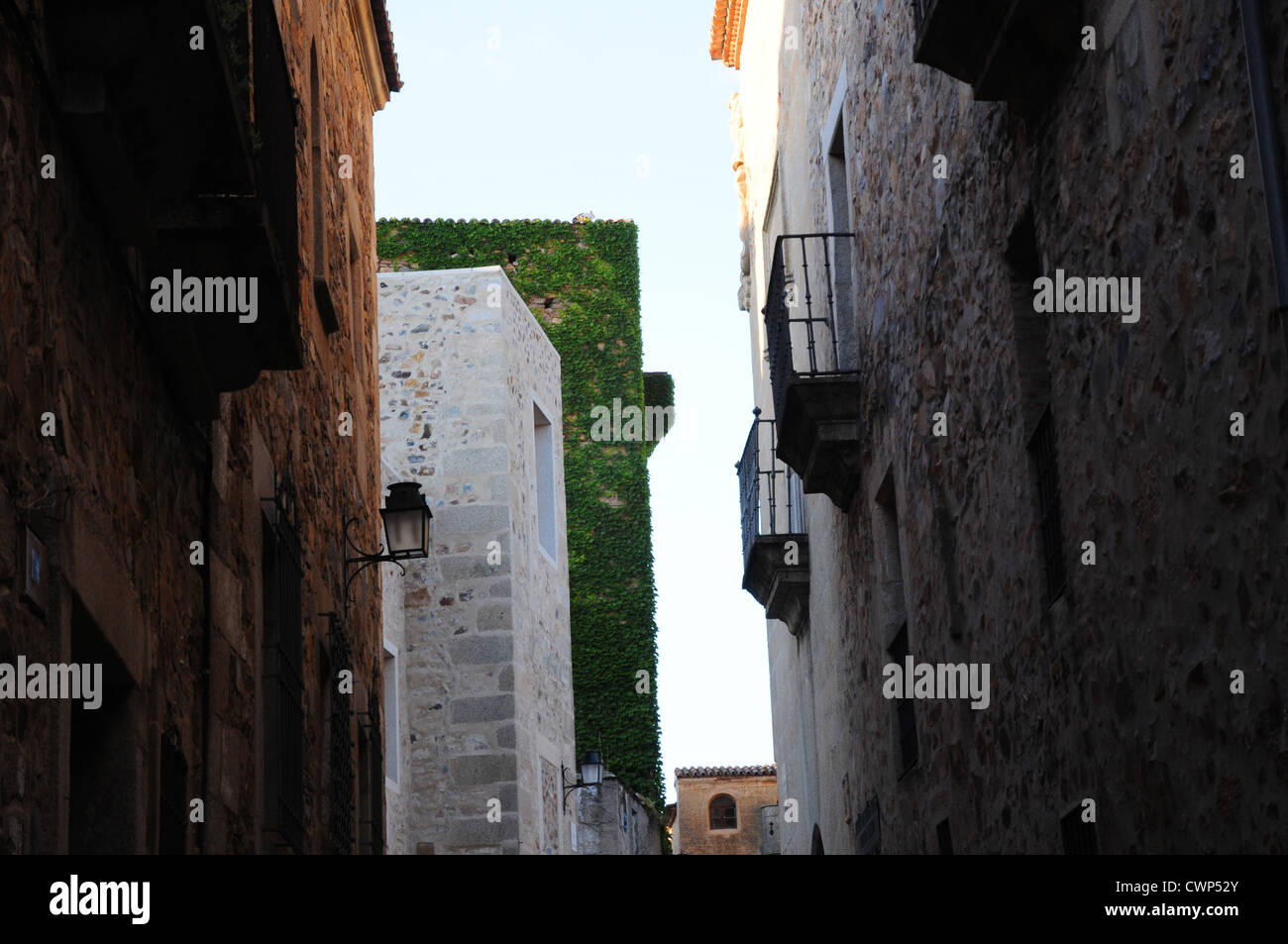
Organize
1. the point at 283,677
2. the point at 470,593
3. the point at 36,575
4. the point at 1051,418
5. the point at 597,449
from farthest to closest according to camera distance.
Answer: the point at 597,449 → the point at 470,593 → the point at 283,677 → the point at 1051,418 → the point at 36,575

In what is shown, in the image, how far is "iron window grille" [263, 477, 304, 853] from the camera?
855 cm

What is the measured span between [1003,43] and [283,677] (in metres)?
4.43

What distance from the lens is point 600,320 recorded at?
97.7 ft

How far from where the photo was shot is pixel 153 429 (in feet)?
20.8

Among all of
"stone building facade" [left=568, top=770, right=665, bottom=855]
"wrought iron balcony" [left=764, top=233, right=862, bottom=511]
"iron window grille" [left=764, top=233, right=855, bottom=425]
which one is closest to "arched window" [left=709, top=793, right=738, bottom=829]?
"stone building facade" [left=568, top=770, right=665, bottom=855]

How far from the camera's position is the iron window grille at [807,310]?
502 inches

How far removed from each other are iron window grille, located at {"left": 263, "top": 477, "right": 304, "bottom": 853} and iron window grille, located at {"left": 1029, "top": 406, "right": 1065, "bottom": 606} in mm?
3585

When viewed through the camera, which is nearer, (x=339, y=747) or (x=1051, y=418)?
(x=1051, y=418)

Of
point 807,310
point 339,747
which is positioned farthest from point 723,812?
point 339,747

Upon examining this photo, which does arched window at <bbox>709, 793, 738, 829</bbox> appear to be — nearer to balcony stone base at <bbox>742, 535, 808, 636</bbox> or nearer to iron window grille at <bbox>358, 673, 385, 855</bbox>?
balcony stone base at <bbox>742, 535, 808, 636</bbox>

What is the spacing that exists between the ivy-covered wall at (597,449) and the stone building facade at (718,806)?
2264cm

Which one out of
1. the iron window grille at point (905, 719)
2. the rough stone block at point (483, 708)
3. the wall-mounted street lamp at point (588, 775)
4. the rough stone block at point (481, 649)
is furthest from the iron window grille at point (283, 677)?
the wall-mounted street lamp at point (588, 775)

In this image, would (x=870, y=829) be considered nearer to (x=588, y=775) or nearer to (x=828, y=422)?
(x=828, y=422)
